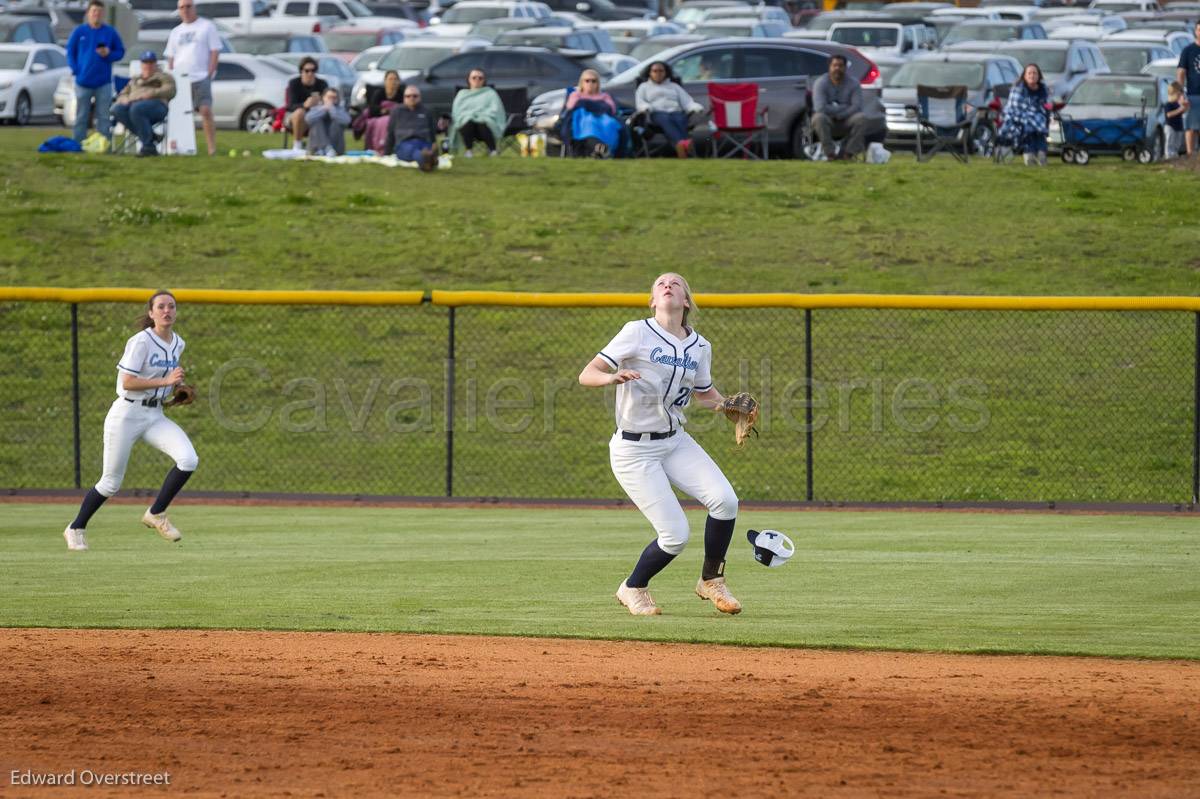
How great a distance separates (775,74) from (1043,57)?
1033cm

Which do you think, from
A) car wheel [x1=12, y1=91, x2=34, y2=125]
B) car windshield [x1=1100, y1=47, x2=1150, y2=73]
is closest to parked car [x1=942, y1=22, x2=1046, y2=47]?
car windshield [x1=1100, y1=47, x2=1150, y2=73]

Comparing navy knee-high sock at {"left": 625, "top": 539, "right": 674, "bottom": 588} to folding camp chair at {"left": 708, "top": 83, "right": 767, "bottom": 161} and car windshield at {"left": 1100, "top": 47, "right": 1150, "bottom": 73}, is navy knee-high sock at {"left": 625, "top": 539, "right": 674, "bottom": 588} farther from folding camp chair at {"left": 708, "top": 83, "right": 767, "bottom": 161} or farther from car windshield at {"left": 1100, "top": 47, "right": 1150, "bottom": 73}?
car windshield at {"left": 1100, "top": 47, "right": 1150, "bottom": 73}

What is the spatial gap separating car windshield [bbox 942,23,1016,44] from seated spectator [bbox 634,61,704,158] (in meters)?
17.2

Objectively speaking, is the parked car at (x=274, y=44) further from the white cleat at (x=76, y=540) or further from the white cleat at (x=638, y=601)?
the white cleat at (x=638, y=601)

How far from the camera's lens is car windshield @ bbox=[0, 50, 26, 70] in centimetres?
3244

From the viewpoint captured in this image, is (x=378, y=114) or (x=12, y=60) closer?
(x=378, y=114)

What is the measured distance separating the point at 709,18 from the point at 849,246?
87.6 feet

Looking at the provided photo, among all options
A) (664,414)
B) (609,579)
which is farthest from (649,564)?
(609,579)

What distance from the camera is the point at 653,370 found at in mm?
8438

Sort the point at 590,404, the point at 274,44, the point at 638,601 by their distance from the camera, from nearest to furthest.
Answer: the point at 638,601, the point at 590,404, the point at 274,44

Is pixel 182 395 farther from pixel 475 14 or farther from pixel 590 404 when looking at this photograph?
pixel 475 14

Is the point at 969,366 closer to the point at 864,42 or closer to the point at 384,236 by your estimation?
the point at 384,236

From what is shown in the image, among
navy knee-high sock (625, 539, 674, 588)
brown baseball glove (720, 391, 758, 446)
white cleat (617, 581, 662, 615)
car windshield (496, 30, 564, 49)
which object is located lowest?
white cleat (617, 581, 662, 615)

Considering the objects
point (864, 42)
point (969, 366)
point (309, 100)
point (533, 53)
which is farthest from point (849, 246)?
point (864, 42)
